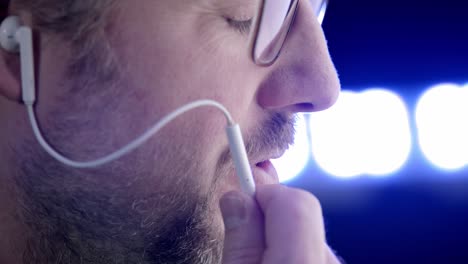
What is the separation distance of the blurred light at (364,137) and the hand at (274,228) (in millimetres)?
1728

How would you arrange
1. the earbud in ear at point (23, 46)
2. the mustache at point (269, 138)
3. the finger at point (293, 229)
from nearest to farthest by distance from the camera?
1. the finger at point (293, 229)
2. the earbud in ear at point (23, 46)
3. the mustache at point (269, 138)

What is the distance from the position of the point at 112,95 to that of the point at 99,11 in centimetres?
11

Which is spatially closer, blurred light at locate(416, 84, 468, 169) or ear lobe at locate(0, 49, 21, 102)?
ear lobe at locate(0, 49, 21, 102)

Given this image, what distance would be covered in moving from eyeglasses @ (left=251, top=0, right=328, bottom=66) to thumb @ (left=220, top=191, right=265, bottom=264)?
0.82 feet

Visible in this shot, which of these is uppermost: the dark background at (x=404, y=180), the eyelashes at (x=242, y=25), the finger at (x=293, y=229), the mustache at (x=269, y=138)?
the eyelashes at (x=242, y=25)

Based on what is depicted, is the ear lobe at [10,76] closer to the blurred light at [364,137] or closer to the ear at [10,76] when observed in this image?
the ear at [10,76]

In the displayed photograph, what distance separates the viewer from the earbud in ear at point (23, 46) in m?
0.56

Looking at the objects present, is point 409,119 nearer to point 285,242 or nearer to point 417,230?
point 417,230

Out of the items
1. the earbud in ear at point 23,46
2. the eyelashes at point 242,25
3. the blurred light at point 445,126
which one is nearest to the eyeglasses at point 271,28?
the eyelashes at point 242,25

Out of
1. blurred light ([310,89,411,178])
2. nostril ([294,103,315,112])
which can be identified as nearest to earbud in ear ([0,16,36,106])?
nostril ([294,103,315,112])

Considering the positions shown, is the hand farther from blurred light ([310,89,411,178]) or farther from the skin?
blurred light ([310,89,411,178])

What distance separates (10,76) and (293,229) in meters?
0.39

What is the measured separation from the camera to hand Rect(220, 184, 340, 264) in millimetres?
419

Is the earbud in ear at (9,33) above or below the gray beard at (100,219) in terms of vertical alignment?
above
